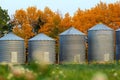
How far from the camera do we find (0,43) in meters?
35.2

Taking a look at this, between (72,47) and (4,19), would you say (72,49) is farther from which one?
(4,19)

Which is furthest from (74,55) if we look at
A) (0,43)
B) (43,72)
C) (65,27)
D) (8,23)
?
(43,72)

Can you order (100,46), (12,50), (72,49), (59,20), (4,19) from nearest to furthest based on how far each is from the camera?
(100,46), (72,49), (12,50), (59,20), (4,19)

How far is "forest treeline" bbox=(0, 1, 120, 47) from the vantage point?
4428 centimetres

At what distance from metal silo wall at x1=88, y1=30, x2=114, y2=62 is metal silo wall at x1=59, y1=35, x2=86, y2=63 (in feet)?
2.76

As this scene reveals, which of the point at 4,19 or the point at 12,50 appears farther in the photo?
the point at 4,19

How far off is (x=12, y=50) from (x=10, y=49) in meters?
0.23

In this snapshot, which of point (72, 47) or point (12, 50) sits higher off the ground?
point (72, 47)

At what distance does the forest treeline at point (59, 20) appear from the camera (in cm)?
4428

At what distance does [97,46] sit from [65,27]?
39.0 feet

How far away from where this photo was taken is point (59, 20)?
152 ft

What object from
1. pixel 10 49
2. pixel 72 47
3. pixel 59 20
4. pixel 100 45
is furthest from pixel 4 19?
pixel 100 45

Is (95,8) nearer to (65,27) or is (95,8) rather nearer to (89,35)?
(65,27)

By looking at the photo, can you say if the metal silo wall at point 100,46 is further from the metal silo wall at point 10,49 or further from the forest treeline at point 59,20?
the forest treeline at point 59,20
